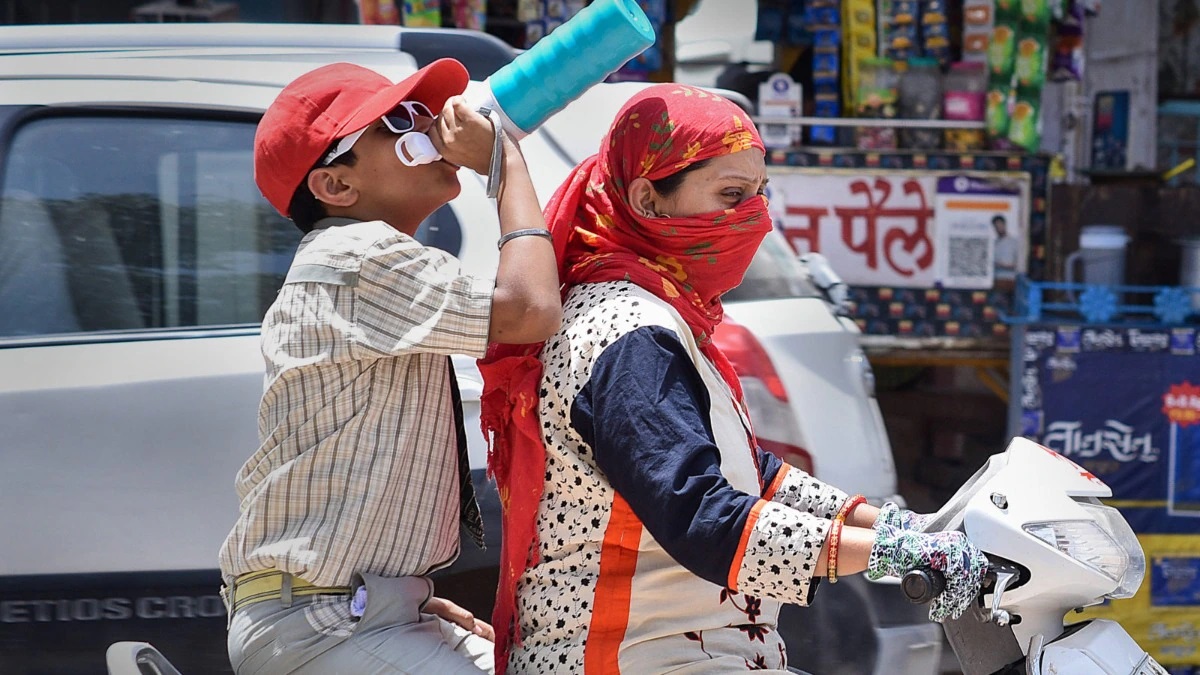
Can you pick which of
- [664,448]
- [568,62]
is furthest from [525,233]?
[664,448]

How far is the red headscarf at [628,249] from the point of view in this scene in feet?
5.88

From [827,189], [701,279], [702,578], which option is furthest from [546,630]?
[827,189]

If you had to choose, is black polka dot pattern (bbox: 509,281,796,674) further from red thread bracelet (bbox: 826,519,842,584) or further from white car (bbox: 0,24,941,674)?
white car (bbox: 0,24,941,674)

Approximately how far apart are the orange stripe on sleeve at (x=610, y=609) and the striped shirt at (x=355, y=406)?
0.29m

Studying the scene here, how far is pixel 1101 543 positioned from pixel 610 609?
25.2 inches

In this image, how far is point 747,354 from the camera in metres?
3.17

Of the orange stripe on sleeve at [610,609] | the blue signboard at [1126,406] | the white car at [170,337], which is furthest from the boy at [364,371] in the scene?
the blue signboard at [1126,406]

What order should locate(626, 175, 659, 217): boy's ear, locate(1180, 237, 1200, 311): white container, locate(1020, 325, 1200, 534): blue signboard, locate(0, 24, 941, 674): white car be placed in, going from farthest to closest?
locate(1180, 237, 1200, 311): white container
locate(1020, 325, 1200, 534): blue signboard
locate(0, 24, 941, 674): white car
locate(626, 175, 659, 217): boy's ear

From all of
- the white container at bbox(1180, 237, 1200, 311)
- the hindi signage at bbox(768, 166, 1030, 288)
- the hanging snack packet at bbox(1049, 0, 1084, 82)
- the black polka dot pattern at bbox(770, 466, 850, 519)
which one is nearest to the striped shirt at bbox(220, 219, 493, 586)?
the black polka dot pattern at bbox(770, 466, 850, 519)

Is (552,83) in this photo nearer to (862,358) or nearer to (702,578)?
(702,578)

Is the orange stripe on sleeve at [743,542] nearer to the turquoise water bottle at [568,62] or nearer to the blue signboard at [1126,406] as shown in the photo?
the turquoise water bottle at [568,62]

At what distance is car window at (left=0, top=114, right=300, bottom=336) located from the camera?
10.1 feet

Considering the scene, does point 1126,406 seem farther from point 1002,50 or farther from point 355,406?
point 355,406

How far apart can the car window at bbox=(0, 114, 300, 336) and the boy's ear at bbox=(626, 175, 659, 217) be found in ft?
4.95
